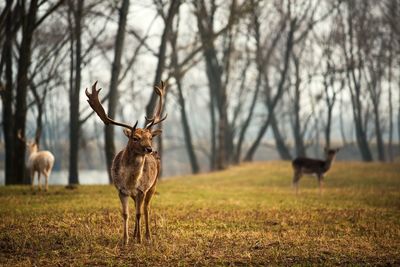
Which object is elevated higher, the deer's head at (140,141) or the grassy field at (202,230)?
the deer's head at (140,141)

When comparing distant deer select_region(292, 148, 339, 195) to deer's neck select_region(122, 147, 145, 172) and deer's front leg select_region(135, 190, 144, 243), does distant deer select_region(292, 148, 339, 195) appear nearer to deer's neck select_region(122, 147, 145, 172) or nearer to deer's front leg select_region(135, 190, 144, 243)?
deer's front leg select_region(135, 190, 144, 243)

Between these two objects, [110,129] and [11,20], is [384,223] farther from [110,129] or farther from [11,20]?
[11,20]

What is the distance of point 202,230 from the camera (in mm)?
9805

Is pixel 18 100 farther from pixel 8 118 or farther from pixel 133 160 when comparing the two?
pixel 133 160

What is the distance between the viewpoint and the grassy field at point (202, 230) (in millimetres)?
7480

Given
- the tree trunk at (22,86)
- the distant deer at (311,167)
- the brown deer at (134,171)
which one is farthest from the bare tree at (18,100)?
the brown deer at (134,171)

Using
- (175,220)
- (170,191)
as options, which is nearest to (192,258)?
(175,220)

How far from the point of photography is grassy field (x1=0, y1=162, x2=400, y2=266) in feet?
24.5

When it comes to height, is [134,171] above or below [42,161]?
below

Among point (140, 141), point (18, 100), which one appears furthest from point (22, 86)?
point (140, 141)

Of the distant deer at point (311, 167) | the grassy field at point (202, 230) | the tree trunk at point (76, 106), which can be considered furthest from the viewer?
the tree trunk at point (76, 106)

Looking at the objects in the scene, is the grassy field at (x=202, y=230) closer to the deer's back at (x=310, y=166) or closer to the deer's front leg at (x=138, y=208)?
the deer's front leg at (x=138, y=208)

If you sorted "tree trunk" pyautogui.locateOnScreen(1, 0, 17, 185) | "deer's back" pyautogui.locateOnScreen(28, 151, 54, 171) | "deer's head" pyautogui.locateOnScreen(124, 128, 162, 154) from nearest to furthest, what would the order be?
"deer's head" pyautogui.locateOnScreen(124, 128, 162, 154)
"deer's back" pyautogui.locateOnScreen(28, 151, 54, 171)
"tree trunk" pyautogui.locateOnScreen(1, 0, 17, 185)

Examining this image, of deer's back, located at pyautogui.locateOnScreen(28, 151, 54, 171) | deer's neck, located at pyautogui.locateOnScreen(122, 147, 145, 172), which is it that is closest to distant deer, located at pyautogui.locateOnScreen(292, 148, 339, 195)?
deer's back, located at pyautogui.locateOnScreen(28, 151, 54, 171)
